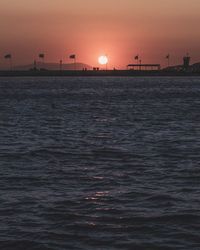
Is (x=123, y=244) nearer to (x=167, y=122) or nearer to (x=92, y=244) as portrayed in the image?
(x=92, y=244)

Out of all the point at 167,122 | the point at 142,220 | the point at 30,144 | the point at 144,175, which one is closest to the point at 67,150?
the point at 30,144

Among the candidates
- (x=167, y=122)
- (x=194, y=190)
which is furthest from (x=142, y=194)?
(x=167, y=122)

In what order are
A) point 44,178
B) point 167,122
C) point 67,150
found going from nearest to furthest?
point 44,178 → point 67,150 → point 167,122

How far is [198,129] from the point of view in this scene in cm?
3800

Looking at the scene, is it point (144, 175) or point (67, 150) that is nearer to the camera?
point (144, 175)

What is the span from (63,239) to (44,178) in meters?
6.42

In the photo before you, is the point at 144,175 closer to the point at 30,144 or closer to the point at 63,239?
the point at 63,239

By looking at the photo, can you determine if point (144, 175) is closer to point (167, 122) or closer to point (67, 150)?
point (67, 150)

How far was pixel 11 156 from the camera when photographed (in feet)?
82.0

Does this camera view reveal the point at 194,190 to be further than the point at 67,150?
No

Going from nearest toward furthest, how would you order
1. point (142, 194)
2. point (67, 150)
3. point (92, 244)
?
point (92, 244)
point (142, 194)
point (67, 150)

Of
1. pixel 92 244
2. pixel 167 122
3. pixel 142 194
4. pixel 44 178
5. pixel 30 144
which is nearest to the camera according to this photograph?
pixel 92 244

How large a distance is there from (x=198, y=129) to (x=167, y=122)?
706 cm

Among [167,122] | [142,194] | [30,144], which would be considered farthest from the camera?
[167,122]
